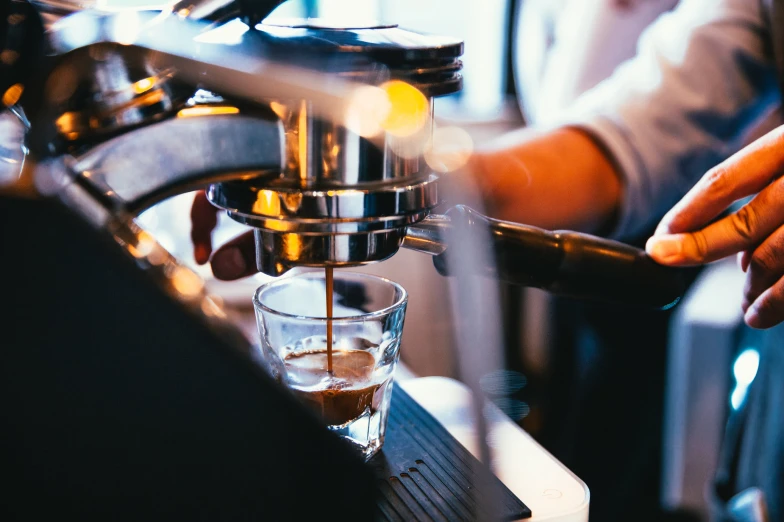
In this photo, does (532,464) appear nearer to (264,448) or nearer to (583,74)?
(264,448)

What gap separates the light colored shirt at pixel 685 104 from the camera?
33.0 inches

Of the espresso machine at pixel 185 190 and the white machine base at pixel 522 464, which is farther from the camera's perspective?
the white machine base at pixel 522 464

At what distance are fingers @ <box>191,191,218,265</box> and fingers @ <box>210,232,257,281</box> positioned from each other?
0.04m

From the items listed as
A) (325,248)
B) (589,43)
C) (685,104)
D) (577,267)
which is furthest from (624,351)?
(325,248)

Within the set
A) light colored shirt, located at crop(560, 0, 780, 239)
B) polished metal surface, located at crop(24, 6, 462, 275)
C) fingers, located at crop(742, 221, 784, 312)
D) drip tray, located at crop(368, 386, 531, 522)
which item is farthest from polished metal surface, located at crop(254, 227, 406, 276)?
light colored shirt, located at crop(560, 0, 780, 239)

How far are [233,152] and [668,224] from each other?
0.37 metres

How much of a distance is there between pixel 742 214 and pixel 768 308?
0.08 m

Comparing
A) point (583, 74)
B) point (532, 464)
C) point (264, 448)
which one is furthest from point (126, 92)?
point (583, 74)

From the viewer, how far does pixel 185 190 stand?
35 cm

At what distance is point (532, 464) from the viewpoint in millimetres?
482

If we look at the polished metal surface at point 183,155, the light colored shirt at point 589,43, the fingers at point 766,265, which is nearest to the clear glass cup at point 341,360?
the polished metal surface at point 183,155

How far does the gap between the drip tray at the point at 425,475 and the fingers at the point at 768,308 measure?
0.92 ft

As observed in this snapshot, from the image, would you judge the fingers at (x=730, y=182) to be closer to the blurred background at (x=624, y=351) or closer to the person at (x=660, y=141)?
the person at (x=660, y=141)

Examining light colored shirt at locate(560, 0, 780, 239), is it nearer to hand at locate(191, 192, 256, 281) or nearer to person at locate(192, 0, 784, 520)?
person at locate(192, 0, 784, 520)
